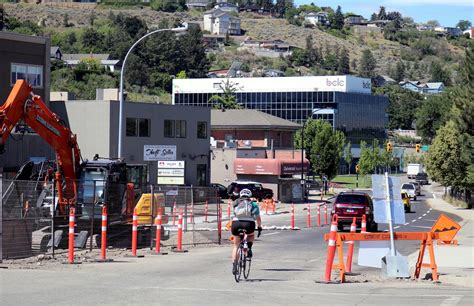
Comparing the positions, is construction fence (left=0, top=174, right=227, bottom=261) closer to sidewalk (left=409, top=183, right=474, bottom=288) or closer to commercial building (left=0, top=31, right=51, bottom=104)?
sidewalk (left=409, top=183, right=474, bottom=288)

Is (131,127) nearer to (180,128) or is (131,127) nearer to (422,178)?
(180,128)

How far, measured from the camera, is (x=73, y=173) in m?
32.3

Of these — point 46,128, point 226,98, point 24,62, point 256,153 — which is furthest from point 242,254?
point 226,98

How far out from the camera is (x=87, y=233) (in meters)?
27.7

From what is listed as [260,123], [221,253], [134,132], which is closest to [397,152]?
[260,123]

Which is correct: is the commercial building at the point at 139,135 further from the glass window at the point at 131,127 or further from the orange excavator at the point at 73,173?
the orange excavator at the point at 73,173

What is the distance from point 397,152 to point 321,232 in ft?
397

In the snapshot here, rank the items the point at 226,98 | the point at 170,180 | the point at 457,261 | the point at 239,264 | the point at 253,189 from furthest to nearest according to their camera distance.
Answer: the point at 226,98
the point at 253,189
the point at 170,180
the point at 457,261
the point at 239,264

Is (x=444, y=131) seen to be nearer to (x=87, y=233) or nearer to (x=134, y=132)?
(x=134, y=132)

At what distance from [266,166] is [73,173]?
1738 inches

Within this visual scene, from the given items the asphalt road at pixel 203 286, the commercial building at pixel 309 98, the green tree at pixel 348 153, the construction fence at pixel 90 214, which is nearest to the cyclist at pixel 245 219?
the asphalt road at pixel 203 286

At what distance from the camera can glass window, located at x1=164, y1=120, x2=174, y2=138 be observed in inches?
2759

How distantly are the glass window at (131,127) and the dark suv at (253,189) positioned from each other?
29.9 feet

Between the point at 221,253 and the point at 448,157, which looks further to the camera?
the point at 448,157
